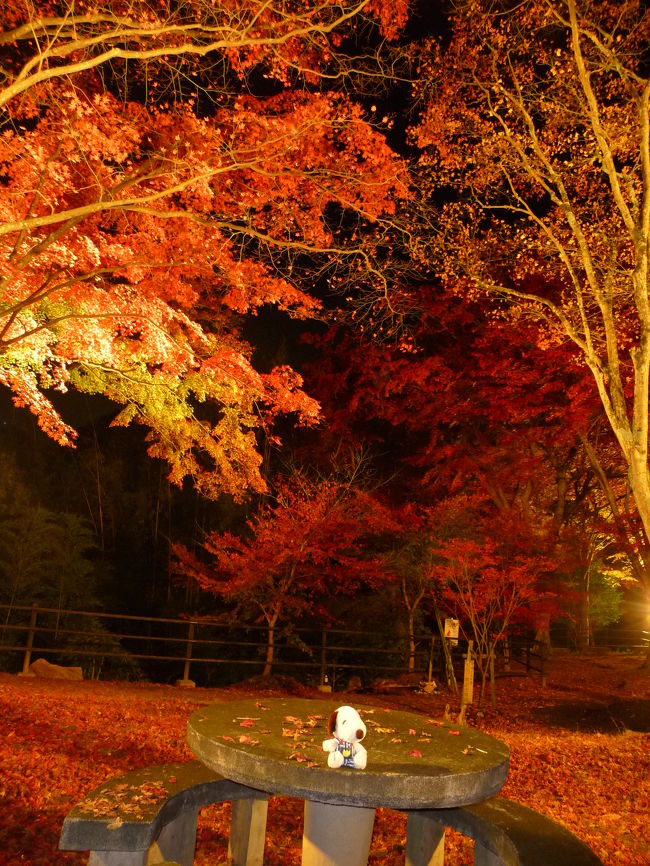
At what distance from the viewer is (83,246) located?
7828 millimetres

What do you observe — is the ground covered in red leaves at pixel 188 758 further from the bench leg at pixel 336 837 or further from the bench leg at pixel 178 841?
the bench leg at pixel 336 837

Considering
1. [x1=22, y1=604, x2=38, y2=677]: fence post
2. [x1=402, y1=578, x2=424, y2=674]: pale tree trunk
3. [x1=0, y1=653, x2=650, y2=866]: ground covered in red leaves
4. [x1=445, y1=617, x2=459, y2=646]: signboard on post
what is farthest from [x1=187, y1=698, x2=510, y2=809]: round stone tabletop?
[x1=402, y1=578, x2=424, y2=674]: pale tree trunk

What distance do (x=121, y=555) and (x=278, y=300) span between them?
17961 mm

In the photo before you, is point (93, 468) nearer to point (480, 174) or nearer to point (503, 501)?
point (503, 501)

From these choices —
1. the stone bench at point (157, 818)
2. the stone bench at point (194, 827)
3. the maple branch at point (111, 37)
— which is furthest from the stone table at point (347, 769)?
the maple branch at point (111, 37)

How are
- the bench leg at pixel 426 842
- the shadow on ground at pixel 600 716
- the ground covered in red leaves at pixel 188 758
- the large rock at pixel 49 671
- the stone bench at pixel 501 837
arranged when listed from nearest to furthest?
the stone bench at pixel 501 837 → the bench leg at pixel 426 842 → the ground covered in red leaves at pixel 188 758 → the shadow on ground at pixel 600 716 → the large rock at pixel 49 671

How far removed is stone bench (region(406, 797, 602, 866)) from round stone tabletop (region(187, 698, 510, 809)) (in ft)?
0.88

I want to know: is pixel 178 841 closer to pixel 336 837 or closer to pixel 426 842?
pixel 336 837

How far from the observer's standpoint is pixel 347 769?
3002 millimetres

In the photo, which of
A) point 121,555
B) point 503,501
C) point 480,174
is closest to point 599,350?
point 480,174

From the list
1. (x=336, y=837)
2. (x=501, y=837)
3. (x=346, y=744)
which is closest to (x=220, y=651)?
(x=336, y=837)

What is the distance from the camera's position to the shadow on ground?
1070 cm

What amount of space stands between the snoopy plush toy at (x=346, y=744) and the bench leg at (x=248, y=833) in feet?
4.52

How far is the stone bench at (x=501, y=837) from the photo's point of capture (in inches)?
Result: 123
